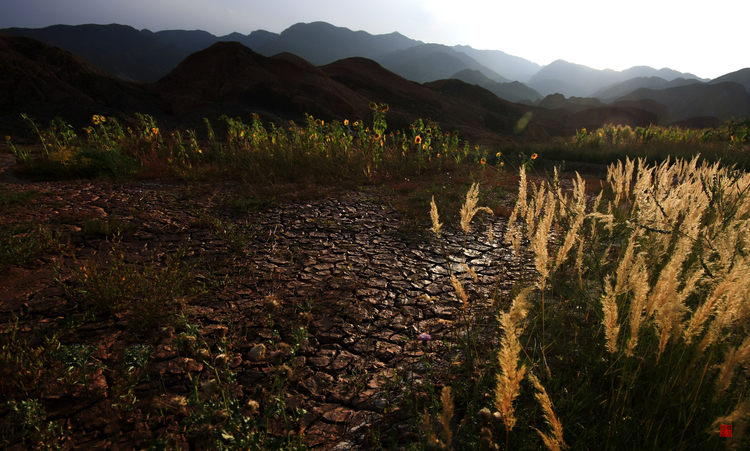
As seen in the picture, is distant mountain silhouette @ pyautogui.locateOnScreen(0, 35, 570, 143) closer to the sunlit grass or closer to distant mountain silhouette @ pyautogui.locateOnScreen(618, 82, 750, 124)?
the sunlit grass

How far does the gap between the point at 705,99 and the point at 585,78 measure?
5517 inches

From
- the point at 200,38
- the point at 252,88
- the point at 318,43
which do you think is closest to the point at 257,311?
the point at 252,88

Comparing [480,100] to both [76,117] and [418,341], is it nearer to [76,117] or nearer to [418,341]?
[76,117]

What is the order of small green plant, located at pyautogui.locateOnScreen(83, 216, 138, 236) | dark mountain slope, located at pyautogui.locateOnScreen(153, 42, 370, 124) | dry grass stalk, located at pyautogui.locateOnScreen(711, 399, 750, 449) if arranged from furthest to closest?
1. dark mountain slope, located at pyautogui.locateOnScreen(153, 42, 370, 124)
2. small green plant, located at pyautogui.locateOnScreen(83, 216, 138, 236)
3. dry grass stalk, located at pyautogui.locateOnScreen(711, 399, 750, 449)

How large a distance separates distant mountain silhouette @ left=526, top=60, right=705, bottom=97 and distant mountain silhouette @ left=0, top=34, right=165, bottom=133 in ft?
596

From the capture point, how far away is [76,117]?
615 inches

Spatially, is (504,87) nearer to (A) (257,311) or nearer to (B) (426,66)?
(B) (426,66)

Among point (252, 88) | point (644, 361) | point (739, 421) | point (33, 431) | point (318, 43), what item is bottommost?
point (33, 431)

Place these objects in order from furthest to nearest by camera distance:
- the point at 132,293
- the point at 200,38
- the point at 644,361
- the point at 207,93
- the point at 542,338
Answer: the point at 200,38
the point at 207,93
the point at 132,293
the point at 542,338
the point at 644,361

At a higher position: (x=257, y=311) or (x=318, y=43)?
(x=318, y=43)

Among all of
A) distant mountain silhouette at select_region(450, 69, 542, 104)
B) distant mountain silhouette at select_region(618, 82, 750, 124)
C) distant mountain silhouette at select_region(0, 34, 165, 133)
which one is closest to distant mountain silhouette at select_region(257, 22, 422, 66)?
distant mountain silhouette at select_region(450, 69, 542, 104)

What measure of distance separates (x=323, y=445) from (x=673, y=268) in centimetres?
152

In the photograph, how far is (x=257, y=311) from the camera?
2.27 m

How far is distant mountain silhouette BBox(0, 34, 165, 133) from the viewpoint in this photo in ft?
53.7
